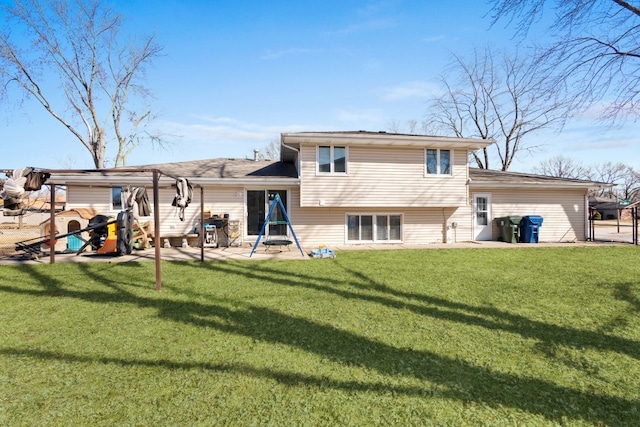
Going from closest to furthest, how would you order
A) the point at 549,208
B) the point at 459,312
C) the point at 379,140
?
the point at 459,312 → the point at 379,140 → the point at 549,208

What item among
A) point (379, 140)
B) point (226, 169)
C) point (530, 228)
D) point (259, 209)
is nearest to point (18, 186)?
point (259, 209)

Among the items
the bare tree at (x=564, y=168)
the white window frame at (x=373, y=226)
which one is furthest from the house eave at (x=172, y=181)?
the bare tree at (x=564, y=168)

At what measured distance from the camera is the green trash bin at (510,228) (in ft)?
41.5

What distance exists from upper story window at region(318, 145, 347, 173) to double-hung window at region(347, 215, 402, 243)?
1980mm

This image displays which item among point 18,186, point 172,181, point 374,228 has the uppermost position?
point 172,181

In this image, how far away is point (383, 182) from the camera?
459 inches

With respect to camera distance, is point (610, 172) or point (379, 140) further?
point (610, 172)

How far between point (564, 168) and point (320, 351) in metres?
66.5

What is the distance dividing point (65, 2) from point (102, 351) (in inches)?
1017

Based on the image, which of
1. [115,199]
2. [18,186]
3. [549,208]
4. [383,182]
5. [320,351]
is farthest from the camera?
[549,208]

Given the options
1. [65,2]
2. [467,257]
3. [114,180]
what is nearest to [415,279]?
[467,257]

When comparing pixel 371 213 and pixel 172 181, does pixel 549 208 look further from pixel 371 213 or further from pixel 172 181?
pixel 172 181

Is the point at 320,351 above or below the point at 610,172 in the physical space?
below

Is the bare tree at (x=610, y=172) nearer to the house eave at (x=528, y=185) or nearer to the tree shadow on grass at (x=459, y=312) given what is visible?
the house eave at (x=528, y=185)
